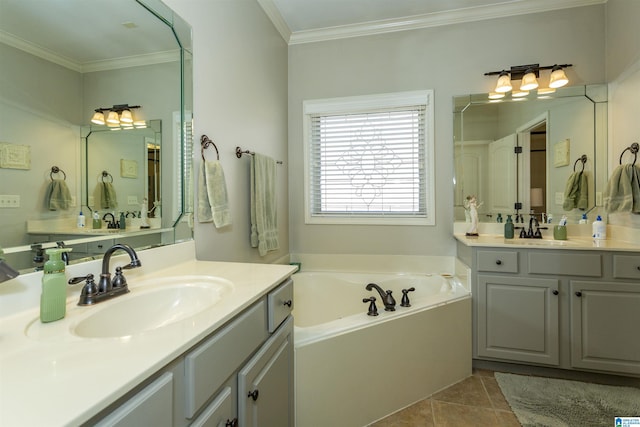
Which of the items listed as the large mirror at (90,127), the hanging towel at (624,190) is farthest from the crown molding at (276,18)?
the hanging towel at (624,190)

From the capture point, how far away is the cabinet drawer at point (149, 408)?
53 centimetres

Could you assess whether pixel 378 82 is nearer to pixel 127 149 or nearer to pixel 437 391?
pixel 127 149


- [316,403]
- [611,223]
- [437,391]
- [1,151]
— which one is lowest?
[437,391]

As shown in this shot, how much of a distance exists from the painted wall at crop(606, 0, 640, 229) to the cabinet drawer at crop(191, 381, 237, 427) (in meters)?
2.68

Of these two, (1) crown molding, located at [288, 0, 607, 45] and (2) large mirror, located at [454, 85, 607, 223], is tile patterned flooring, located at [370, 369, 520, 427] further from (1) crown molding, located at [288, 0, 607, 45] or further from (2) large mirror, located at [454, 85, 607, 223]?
(1) crown molding, located at [288, 0, 607, 45]

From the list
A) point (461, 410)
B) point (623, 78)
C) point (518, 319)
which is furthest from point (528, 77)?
point (461, 410)

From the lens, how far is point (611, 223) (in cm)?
233

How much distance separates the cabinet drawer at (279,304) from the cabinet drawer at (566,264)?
1.68 metres

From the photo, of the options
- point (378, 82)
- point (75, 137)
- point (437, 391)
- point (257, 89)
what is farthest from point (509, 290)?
point (75, 137)

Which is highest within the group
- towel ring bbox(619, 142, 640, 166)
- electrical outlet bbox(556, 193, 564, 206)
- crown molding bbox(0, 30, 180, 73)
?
crown molding bbox(0, 30, 180, 73)

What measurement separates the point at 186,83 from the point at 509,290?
91.4 inches

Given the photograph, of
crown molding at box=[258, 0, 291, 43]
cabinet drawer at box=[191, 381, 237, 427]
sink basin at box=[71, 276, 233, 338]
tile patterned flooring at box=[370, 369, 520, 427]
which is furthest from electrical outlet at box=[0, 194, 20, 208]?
crown molding at box=[258, 0, 291, 43]

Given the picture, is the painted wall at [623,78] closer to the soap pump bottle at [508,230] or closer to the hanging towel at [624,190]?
the hanging towel at [624,190]

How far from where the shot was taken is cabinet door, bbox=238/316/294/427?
983mm
